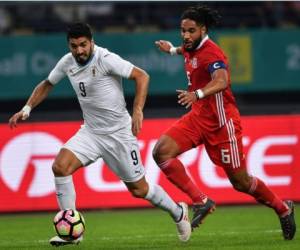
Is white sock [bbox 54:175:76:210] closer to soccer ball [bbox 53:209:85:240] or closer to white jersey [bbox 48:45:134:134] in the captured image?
soccer ball [bbox 53:209:85:240]

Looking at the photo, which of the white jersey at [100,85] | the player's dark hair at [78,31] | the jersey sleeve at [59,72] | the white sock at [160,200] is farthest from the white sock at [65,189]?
the player's dark hair at [78,31]

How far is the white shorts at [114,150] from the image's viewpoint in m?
9.75

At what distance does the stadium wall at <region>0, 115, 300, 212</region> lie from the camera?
13992 millimetres

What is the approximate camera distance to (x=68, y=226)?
30.2 feet

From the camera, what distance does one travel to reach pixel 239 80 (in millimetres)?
17453

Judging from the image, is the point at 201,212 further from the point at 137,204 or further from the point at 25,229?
the point at 137,204

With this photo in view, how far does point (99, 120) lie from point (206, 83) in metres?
1.11

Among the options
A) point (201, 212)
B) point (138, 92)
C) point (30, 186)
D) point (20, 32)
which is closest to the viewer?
point (138, 92)

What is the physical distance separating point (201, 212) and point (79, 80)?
1.79 metres

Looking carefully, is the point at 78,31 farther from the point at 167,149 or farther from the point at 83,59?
the point at 167,149

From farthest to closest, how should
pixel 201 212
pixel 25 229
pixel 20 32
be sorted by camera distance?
pixel 20 32
pixel 25 229
pixel 201 212

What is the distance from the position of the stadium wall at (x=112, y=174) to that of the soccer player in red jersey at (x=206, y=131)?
391 centimetres

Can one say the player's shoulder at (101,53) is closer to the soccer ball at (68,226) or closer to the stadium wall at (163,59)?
the soccer ball at (68,226)

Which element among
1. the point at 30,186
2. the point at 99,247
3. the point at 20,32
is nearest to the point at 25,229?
the point at 30,186
